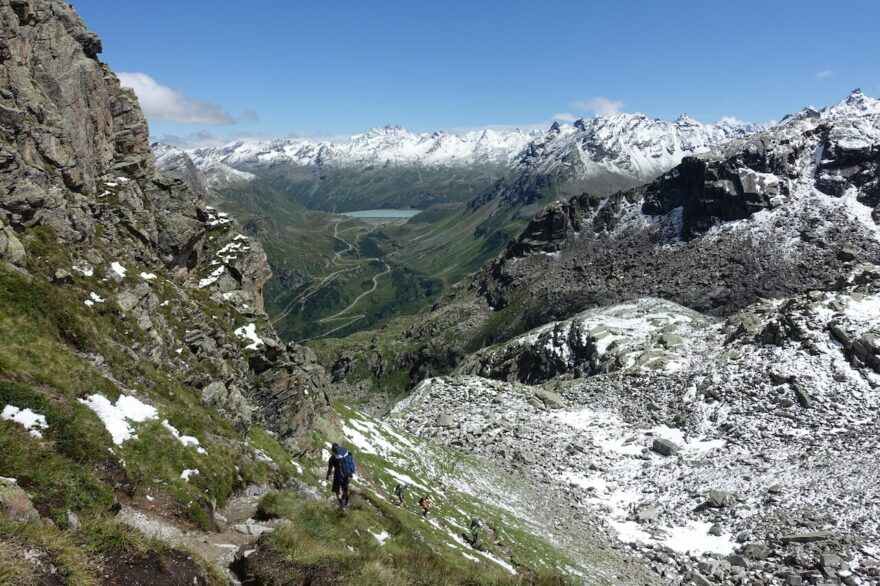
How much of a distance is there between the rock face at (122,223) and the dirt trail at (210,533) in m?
10.6

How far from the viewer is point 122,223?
43.6 m

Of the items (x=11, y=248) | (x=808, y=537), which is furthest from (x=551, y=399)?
(x=11, y=248)

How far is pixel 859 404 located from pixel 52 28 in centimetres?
9095

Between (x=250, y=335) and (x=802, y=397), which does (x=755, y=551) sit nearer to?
(x=802, y=397)

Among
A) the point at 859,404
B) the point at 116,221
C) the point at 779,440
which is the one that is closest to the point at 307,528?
the point at 116,221

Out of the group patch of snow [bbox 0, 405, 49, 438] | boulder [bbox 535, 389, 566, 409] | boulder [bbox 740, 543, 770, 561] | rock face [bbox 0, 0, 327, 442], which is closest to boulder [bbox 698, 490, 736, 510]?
boulder [bbox 740, 543, 770, 561]

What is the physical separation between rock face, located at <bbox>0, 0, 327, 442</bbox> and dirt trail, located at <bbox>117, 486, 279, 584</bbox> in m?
10.6

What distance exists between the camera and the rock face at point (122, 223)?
30312 millimetres

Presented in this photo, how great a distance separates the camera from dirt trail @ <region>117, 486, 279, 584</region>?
Result: 49.5 ft

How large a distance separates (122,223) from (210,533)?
3537 centimetres

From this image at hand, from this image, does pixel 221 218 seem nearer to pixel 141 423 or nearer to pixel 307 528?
pixel 141 423

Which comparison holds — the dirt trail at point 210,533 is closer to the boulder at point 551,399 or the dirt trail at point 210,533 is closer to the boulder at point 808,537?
the boulder at point 808,537

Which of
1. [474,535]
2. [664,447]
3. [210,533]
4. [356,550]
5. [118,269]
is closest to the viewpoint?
[210,533]

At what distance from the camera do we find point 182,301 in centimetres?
3628
